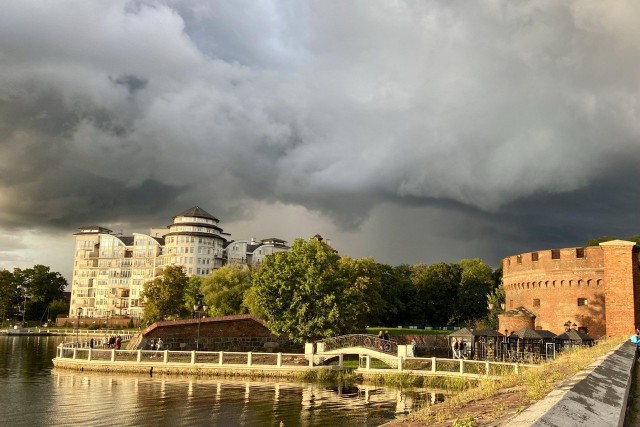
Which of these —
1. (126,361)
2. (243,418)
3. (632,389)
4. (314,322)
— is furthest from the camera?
(314,322)

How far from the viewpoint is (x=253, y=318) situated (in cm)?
5428

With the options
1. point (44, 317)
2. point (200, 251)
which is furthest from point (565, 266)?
point (44, 317)

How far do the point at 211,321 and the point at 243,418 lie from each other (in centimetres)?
2811

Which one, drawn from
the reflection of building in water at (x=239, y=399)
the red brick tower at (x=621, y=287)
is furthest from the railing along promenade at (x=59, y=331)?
the red brick tower at (x=621, y=287)

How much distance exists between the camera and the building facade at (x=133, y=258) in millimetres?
131788

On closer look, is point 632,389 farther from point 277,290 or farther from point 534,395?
point 277,290

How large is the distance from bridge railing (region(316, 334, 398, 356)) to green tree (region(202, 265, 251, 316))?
34.5 meters

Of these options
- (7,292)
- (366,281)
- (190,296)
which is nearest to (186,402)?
(366,281)

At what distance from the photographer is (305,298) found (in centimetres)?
4716

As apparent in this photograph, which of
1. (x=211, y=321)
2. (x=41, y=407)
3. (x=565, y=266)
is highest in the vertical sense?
(x=565, y=266)

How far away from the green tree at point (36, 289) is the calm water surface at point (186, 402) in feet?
327

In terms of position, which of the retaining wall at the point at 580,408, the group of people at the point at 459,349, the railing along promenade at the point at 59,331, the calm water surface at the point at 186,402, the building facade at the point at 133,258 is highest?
the building facade at the point at 133,258

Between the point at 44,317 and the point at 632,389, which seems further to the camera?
the point at 44,317

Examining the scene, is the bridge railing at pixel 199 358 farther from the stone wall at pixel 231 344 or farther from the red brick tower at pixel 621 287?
the red brick tower at pixel 621 287
